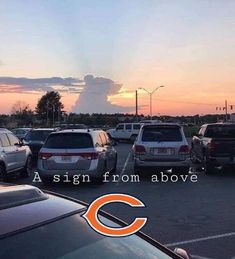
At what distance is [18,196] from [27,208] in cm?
13

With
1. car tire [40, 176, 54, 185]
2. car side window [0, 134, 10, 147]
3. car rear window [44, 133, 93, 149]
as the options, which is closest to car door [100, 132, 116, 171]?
car rear window [44, 133, 93, 149]

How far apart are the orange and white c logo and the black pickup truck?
14.0 metres

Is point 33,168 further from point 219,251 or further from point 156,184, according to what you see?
point 219,251

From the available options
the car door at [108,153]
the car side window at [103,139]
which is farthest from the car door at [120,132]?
the car side window at [103,139]

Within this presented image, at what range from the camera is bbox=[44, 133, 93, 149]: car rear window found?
559 inches

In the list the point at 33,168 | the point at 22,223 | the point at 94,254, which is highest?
the point at 22,223

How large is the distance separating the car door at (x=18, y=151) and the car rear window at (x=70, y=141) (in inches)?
84.8

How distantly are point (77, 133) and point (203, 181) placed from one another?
4067 millimetres

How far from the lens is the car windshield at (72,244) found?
2459 millimetres

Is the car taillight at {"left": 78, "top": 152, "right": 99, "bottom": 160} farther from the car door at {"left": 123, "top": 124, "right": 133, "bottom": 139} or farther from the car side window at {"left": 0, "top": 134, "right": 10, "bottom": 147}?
the car door at {"left": 123, "top": 124, "right": 133, "bottom": 139}

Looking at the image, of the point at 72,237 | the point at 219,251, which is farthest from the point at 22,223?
the point at 219,251

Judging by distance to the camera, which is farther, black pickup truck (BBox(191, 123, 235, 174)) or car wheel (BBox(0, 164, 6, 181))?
black pickup truck (BBox(191, 123, 235, 174))

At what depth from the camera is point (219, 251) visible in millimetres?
7062

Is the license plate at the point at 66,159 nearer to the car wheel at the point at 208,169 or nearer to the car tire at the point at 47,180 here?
the car tire at the point at 47,180
